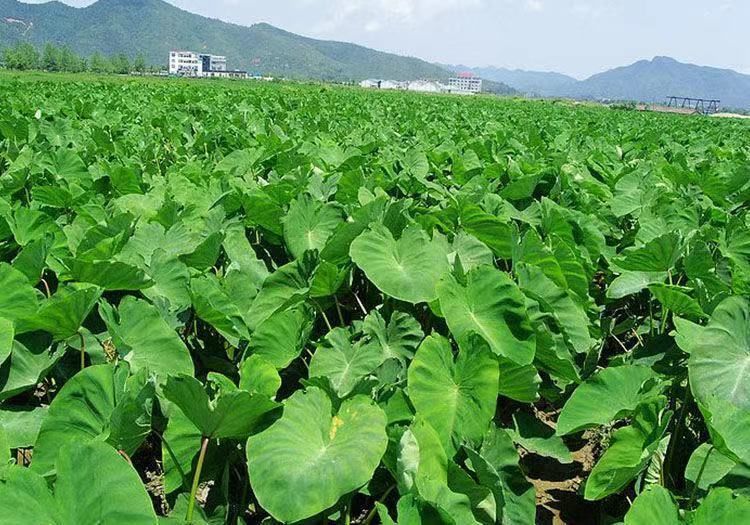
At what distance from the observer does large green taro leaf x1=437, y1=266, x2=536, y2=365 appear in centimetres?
187

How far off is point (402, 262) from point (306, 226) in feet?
1.76

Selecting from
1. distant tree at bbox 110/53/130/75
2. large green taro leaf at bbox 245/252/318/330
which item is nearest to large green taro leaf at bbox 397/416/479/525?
large green taro leaf at bbox 245/252/318/330

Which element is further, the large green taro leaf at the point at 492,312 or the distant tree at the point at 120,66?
the distant tree at the point at 120,66

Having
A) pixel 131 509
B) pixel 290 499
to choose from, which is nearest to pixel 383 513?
pixel 290 499

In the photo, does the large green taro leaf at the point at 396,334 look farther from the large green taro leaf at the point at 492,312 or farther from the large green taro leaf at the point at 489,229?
the large green taro leaf at the point at 489,229

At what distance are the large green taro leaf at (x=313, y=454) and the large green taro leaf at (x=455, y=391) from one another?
0.17m

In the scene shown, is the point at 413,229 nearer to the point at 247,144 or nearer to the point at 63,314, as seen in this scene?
the point at 63,314

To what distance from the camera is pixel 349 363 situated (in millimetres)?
1927

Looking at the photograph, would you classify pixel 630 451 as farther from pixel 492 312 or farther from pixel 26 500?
pixel 26 500

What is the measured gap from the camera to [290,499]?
1.31m

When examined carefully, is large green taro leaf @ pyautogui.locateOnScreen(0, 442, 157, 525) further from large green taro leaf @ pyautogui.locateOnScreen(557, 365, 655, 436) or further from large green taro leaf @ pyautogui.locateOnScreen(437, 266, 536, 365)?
large green taro leaf @ pyautogui.locateOnScreen(557, 365, 655, 436)

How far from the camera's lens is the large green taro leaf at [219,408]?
1302 millimetres

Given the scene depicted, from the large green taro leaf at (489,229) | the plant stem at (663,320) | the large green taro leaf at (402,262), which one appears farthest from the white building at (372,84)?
the large green taro leaf at (402,262)

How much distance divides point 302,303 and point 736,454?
1.31m
